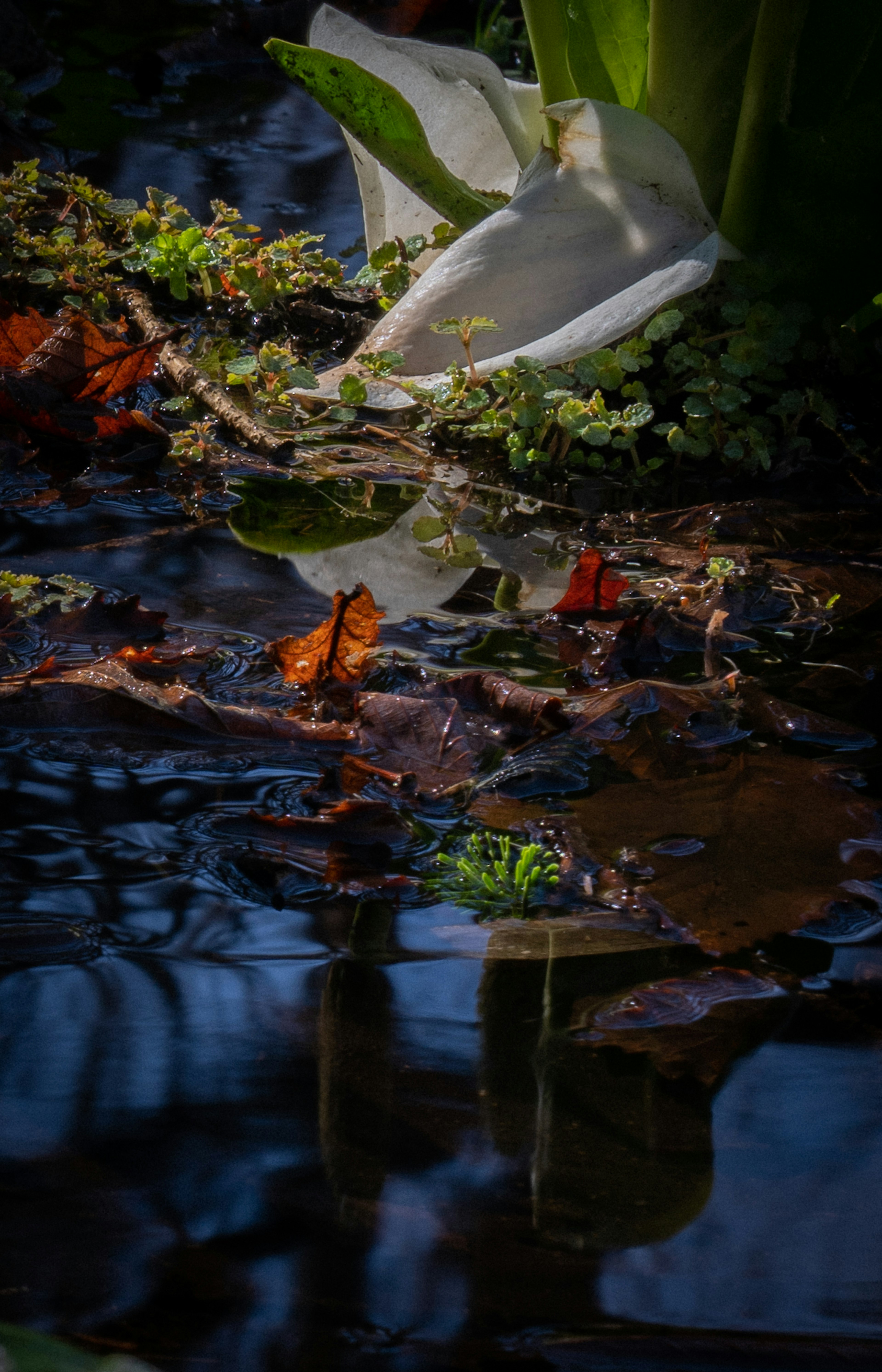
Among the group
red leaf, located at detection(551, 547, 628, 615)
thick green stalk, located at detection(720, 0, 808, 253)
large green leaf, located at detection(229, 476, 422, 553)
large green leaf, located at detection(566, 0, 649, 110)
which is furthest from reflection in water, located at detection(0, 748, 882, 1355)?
large green leaf, located at detection(566, 0, 649, 110)

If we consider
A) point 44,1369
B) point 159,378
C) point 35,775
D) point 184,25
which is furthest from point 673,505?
point 184,25

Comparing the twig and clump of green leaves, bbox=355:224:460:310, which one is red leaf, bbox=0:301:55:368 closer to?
the twig

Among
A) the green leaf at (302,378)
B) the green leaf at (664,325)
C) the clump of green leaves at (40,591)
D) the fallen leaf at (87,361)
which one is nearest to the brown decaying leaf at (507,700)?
the clump of green leaves at (40,591)

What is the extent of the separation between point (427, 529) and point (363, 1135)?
1.18 metres

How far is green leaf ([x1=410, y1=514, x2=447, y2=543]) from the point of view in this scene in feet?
5.85

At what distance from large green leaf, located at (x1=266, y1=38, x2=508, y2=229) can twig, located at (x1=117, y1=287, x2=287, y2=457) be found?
539 millimetres

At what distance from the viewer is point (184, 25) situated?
13.3ft

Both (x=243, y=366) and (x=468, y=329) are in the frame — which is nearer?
(x=468, y=329)

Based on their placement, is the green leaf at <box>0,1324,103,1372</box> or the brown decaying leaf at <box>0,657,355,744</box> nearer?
the green leaf at <box>0,1324,103,1372</box>

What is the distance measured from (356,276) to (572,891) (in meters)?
1.66

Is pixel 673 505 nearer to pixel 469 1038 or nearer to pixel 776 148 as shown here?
pixel 776 148

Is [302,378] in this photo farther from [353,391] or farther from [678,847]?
[678,847]

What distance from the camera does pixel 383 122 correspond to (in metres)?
2.06

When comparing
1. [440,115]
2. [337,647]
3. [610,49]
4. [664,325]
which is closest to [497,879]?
[337,647]
